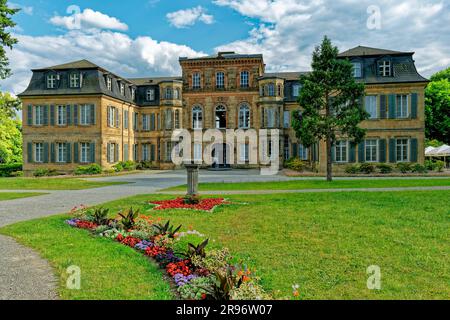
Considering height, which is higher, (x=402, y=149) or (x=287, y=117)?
(x=287, y=117)

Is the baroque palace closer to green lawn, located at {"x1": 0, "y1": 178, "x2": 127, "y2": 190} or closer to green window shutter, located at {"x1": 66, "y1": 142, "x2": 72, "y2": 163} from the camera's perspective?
green window shutter, located at {"x1": 66, "y1": 142, "x2": 72, "y2": 163}

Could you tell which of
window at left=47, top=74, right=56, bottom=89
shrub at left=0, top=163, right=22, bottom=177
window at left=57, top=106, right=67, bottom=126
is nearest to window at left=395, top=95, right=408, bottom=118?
window at left=57, top=106, right=67, bottom=126

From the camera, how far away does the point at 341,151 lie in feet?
94.6

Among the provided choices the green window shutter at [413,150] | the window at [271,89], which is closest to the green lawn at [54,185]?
the window at [271,89]

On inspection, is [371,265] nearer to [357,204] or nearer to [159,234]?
[159,234]

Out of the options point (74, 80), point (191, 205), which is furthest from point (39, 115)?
point (191, 205)

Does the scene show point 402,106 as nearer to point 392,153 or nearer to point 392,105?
point 392,105

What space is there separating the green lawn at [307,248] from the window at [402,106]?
19719 mm

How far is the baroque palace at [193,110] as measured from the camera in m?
28.7

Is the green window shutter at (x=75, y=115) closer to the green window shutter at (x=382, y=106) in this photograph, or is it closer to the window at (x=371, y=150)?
the window at (x=371, y=150)

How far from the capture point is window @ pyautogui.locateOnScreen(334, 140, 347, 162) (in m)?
28.8

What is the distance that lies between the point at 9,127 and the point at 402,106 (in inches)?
1344

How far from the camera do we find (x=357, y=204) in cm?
1175

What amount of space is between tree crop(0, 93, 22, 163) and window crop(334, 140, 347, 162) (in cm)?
2822
